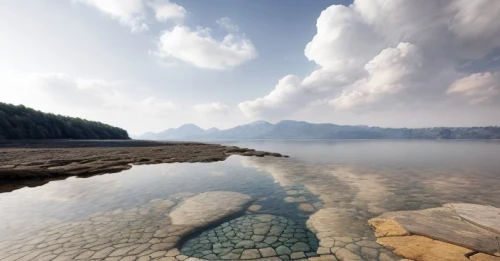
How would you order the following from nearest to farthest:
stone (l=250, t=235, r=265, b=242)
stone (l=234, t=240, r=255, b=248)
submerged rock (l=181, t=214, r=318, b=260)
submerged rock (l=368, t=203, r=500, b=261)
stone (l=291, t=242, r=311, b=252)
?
1. submerged rock (l=368, t=203, r=500, b=261)
2. submerged rock (l=181, t=214, r=318, b=260)
3. stone (l=291, t=242, r=311, b=252)
4. stone (l=234, t=240, r=255, b=248)
5. stone (l=250, t=235, r=265, b=242)

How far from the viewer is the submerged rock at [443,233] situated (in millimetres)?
6105

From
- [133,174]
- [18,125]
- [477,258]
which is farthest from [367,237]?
[18,125]

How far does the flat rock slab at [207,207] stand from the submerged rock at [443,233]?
6.07 metres

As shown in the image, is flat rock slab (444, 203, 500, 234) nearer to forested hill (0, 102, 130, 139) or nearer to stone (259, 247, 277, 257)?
stone (259, 247, 277, 257)

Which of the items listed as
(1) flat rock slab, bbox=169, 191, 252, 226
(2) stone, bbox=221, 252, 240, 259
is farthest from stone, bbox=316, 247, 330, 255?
(1) flat rock slab, bbox=169, 191, 252, 226

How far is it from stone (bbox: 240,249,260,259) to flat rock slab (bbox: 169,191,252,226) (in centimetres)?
288

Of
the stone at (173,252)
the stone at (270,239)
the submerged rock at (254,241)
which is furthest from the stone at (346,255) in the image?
the stone at (173,252)

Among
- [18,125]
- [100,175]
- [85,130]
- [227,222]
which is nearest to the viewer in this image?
[227,222]

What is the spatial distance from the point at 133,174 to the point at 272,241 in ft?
53.7

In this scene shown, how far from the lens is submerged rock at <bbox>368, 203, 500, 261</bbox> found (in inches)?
240

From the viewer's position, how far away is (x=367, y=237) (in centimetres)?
743

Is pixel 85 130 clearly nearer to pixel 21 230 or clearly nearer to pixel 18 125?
pixel 18 125

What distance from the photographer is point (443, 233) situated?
7.18m

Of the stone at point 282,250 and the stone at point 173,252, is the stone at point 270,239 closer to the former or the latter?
the stone at point 282,250
